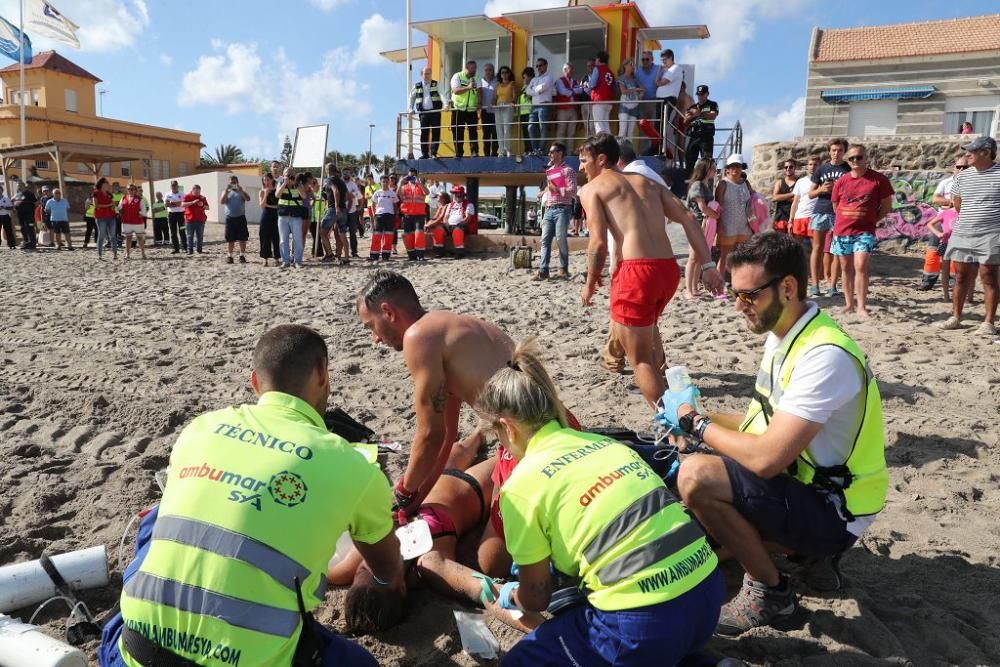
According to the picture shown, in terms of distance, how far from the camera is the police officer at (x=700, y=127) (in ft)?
37.2

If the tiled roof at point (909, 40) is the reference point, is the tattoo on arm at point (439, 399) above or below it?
below

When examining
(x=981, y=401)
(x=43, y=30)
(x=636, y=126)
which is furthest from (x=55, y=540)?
Answer: (x=43, y=30)

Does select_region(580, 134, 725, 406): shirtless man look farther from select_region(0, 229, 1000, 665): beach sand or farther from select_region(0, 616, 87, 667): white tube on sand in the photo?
select_region(0, 616, 87, 667): white tube on sand

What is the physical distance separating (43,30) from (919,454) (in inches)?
1137

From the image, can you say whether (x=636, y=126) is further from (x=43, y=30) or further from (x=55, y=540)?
(x=43, y=30)

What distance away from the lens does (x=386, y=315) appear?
2916 mm

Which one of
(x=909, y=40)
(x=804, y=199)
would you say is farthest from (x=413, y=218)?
(x=909, y=40)

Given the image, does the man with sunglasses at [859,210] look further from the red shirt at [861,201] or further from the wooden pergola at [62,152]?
the wooden pergola at [62,152]

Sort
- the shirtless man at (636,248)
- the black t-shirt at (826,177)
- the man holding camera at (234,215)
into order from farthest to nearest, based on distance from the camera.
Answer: the man holding camera at (234,215), the black t-shirt at (826,177), the shirtless man at (636,248)

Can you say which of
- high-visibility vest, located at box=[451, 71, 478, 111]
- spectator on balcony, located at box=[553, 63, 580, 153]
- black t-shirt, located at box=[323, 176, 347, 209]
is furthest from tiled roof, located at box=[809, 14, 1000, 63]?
black t-shirt, located at box=[323, 176, 347, 209]

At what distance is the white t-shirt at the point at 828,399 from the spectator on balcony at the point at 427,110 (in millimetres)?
12111

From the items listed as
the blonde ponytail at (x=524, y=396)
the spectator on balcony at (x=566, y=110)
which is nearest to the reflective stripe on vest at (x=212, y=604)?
the blonde ponytail at (x=524, y=396)

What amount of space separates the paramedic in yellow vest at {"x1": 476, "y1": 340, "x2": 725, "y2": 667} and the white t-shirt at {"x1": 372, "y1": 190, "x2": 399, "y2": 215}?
10.9 meters

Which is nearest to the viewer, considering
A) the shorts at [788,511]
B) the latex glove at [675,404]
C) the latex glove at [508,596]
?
the latex glove at [508,596]
